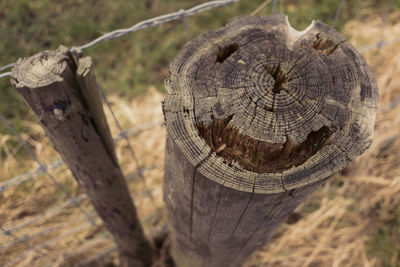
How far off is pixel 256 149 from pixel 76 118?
72 cm

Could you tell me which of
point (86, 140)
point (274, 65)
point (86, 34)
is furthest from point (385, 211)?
point (86, 34)

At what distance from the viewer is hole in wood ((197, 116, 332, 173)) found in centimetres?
97

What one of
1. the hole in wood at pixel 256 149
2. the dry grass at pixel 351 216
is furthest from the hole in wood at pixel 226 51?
the dry grass at pixel 351 216

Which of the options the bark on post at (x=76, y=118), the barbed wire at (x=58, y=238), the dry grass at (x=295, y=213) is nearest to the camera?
the bark on post at (x=76, y=118)

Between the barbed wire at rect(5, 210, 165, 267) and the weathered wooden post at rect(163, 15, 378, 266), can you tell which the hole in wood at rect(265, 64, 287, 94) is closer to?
the weathered wooden post at rect(163, 15, 378, 266)

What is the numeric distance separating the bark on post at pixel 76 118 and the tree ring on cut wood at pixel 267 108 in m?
0.41

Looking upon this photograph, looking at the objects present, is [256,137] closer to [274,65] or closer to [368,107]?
[274,65]

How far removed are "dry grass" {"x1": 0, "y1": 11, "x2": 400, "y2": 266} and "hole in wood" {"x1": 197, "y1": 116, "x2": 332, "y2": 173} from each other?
1.72 m

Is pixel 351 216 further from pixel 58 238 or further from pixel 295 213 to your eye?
pixel 58 238

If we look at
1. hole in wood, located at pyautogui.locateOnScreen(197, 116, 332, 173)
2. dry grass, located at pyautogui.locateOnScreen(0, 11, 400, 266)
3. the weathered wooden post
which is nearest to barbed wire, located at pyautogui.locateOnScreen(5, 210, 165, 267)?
dry grass, located at pyautogui.locateOnScreen(0, 11, 400, 266)

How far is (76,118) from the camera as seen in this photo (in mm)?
1279

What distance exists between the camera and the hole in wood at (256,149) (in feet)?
3.19

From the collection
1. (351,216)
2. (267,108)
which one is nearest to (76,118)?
(267,108)

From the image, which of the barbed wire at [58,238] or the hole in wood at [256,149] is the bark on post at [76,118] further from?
the barbed wire at [58,238]
